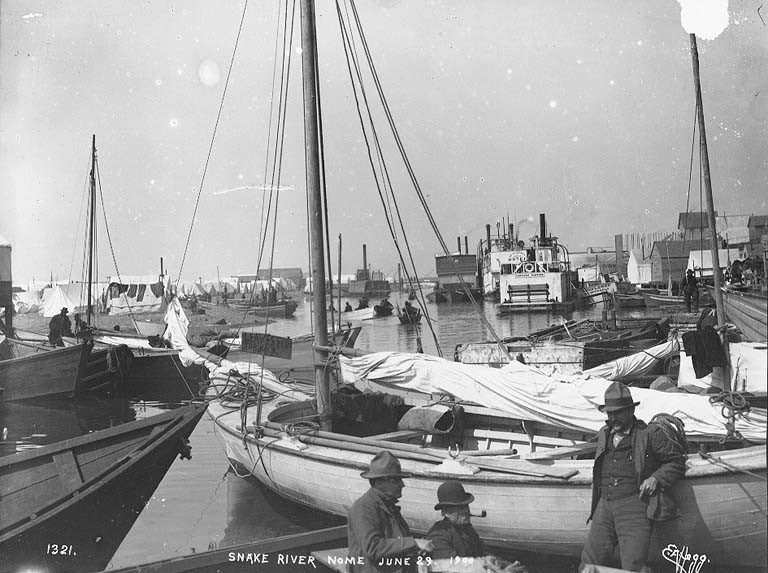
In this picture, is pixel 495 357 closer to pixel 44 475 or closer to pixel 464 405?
pixel 464 405

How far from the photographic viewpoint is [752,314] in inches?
172

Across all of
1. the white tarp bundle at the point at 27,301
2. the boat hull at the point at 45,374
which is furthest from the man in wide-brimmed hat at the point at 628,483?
the white tarp bundle at the point at 27,301

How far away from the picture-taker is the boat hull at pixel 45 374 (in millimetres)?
16953

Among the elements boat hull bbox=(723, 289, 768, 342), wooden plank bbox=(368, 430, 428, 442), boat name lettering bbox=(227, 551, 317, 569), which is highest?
boat hull bbox=(723, 289, 768, 342)

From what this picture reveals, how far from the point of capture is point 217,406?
10.1 metres

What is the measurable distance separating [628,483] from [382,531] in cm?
213

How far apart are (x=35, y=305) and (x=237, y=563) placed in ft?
219

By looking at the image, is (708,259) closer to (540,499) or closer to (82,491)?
(540,499)

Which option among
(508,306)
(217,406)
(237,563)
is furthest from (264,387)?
(508,306)

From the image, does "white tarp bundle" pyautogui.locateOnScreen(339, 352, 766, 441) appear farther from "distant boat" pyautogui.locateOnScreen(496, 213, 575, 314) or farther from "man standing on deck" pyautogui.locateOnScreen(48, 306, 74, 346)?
"distant boat" pyautogui.locateOnScreen(496, 213, 575, 314)
